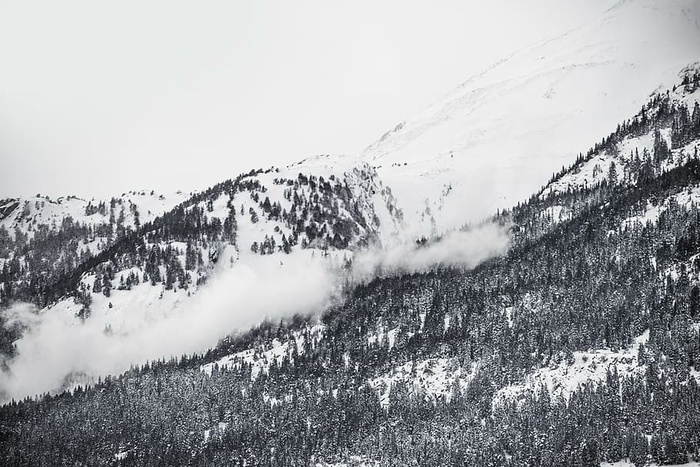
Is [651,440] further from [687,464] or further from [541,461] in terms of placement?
[541,461]

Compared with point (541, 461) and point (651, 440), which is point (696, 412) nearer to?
point (651, 440)

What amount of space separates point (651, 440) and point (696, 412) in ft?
50.5

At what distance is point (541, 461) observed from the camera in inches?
7825

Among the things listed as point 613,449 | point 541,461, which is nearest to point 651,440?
point 613,449

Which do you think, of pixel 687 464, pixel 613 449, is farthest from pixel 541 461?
pixel 687 464

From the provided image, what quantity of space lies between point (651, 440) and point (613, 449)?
411 inches

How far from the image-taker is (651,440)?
193875 millimetres

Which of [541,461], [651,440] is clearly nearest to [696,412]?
[651,440]

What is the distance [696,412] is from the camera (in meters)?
196

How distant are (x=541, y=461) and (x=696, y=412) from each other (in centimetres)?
4498

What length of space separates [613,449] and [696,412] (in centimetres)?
2511

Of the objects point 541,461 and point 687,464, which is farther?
point 541,461
